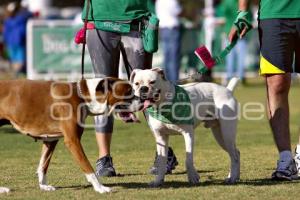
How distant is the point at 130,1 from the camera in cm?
788

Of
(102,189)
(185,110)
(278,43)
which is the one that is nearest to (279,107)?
(278,43)

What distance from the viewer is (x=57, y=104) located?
679 centimetres

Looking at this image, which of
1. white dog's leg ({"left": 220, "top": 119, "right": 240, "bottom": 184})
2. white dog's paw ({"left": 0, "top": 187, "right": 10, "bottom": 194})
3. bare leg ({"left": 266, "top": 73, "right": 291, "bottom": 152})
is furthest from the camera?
bare leg ({"left": 266, "top": 73, "right": 291, "bottom": 152})

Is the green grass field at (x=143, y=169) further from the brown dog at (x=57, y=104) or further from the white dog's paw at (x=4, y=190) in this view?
the brown dog at (x=57, y=104)

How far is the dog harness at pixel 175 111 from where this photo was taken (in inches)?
283

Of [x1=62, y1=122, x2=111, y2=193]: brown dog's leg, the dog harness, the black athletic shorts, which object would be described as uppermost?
the black athletic shorts

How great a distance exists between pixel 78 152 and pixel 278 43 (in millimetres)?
2127

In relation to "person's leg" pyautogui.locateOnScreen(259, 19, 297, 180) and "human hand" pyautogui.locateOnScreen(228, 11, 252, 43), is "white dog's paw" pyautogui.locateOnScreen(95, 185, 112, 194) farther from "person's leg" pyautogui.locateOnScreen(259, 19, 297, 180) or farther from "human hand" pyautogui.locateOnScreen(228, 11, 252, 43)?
"human hand" pyautogui.locateOnScreen(228, 11, 252, 43)

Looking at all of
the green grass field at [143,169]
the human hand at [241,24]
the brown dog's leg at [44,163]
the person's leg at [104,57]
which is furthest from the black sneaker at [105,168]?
the human hand at [241,24]

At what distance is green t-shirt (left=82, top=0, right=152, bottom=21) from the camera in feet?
25.9

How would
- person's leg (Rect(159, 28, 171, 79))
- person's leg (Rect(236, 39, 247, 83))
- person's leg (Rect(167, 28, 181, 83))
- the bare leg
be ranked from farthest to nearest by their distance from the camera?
person's leg (Rect(236, 39, 247, 83)) → person's leg (Rect(159, 28, 171, 79)) → person's leg (Rect(167, 28, 181, 83)) → the bare leg

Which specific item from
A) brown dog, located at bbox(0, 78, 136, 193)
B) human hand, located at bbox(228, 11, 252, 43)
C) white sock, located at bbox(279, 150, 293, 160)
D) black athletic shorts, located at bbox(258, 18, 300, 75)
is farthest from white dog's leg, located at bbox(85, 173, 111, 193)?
human hand, located at bbox(228, 11, 252, 43)

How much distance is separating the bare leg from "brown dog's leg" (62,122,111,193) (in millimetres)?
1814

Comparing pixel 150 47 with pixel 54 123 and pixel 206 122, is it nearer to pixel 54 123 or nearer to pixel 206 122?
pixel 206 122
